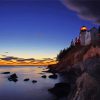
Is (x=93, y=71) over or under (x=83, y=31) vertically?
under

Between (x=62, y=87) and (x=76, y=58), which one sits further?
(x=76, y=58)

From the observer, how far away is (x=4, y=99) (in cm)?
3569

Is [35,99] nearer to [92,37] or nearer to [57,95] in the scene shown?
[57,95]

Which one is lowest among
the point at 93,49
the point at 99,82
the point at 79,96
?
the point at 79,96

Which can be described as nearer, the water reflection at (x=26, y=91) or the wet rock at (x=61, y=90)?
the wet rock at (x=61, y=90)

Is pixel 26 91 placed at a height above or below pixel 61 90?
below

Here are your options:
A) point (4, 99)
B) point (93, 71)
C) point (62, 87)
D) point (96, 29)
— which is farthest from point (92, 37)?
point (93, 71)

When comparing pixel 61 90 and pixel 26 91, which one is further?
pixel 26 91

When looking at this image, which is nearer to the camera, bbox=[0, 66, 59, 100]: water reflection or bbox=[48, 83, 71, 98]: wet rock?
bbox=[48, 83, 71, 98]: wet rock

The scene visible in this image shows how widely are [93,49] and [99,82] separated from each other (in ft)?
193

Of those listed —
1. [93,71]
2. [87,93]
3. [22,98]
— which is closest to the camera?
[87,93]

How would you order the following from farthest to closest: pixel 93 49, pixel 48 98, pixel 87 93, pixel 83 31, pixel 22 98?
pixel 83 31 → pixel 93 49 → pixel 22 98 → pixel 48 98 → pixel 87 93

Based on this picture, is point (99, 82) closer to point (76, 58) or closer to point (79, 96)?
point (79, 96)

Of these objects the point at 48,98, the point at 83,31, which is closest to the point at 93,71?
the point at 48,98
